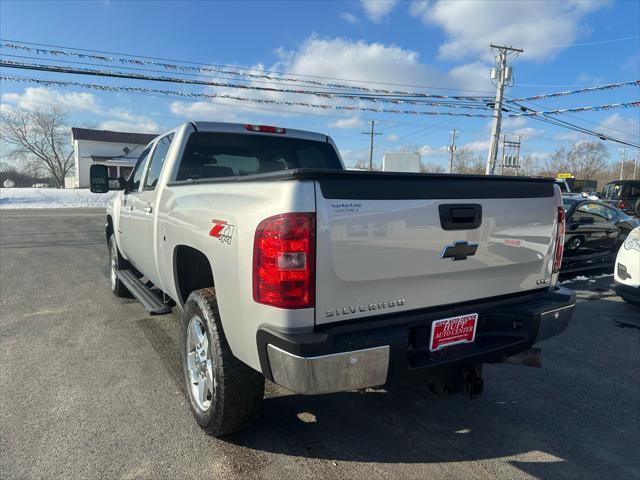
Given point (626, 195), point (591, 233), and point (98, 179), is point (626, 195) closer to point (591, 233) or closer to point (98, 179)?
point (591, 233)

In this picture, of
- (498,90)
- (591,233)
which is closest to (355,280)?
(591,233)

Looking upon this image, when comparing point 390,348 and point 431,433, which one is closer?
point 390,348

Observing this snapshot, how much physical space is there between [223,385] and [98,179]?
3882 mm

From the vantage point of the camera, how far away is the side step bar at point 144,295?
3.56 metres

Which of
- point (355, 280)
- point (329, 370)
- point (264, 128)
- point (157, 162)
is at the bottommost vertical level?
point (329, 370)

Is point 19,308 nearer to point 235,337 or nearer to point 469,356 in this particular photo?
point 235,337

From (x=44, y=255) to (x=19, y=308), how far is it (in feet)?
15.0

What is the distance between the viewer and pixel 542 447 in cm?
269

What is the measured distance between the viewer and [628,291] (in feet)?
18.0

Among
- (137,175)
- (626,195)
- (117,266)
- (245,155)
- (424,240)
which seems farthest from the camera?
(626,195)

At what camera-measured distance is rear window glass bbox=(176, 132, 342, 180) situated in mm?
3785

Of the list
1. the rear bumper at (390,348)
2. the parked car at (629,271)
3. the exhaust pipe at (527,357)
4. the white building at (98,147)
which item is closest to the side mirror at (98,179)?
the rear bumper at (390,348)

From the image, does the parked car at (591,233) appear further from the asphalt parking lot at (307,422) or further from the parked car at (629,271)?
the asphalt parking lot at (307,422)

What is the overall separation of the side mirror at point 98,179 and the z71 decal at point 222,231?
11.3 ft
